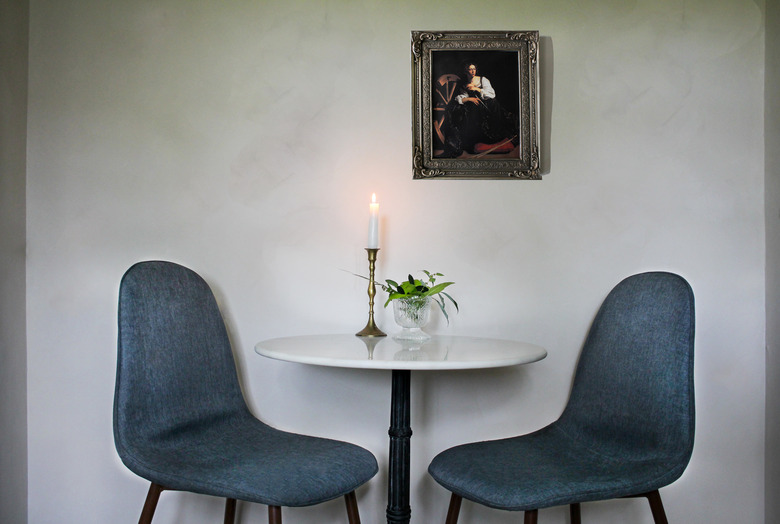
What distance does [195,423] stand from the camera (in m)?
1.82

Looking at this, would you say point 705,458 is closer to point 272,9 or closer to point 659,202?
point 659,202

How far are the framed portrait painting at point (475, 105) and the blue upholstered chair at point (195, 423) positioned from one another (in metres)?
0.92

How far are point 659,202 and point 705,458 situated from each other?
910 millimetres

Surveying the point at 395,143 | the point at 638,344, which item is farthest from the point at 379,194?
the point at 638,344

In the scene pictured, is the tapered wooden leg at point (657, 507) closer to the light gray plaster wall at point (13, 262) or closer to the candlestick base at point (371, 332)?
the candlestick base at point (371, 332)

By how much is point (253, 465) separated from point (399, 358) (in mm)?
451

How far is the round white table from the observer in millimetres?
1487

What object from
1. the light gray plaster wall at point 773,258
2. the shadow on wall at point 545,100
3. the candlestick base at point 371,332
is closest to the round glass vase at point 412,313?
the candlestick base at point 371,332

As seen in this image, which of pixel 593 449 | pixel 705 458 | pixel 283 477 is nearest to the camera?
pixel 283 477

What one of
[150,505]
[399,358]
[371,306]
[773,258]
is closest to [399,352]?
[399,358]

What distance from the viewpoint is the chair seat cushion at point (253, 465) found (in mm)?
1448

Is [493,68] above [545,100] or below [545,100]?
above

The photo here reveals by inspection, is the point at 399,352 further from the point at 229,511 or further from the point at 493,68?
the point at 493,68

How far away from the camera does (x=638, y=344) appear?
1.76 m
